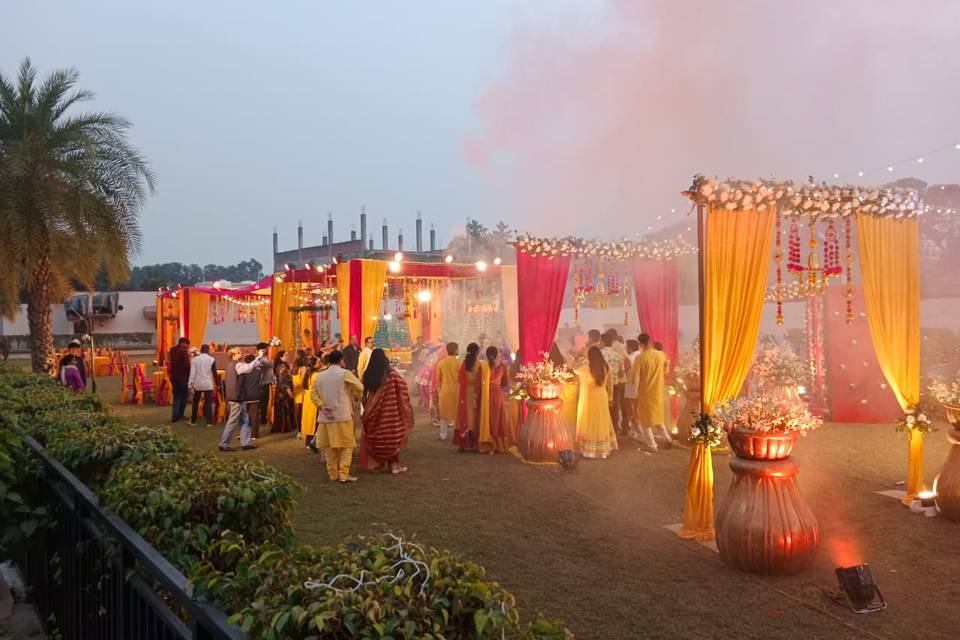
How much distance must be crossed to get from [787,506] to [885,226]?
333 centimetres

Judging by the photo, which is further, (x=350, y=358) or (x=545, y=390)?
(x=350, y=358)

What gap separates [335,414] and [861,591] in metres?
5.50

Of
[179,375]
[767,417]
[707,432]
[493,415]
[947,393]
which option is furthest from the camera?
[179,375]

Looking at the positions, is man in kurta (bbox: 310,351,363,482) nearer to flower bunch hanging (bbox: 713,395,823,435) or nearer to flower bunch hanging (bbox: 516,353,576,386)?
flower bunch hanging (bbox: 516,353,576,386)

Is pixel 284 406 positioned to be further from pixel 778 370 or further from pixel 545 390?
pixel 778 370

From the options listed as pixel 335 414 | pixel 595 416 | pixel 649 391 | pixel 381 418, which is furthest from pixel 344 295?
pixel 649 391

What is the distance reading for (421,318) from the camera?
62.6 ft

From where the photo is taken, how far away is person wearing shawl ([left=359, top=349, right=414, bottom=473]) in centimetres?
852

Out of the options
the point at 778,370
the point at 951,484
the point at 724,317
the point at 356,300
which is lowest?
the point at 951,484

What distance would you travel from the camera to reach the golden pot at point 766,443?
4984mm

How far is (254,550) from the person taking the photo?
7.00 ft

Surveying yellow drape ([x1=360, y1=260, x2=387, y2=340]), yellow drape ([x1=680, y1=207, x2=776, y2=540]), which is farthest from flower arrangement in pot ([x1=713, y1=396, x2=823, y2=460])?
yellow drape ([x1=360, y1=260, x2=387, y2=340])

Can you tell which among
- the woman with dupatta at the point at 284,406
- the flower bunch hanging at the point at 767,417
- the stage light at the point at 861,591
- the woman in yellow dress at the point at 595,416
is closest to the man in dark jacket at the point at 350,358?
the woman with dupatta at the point at 284,406

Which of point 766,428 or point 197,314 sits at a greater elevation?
point 197,314
